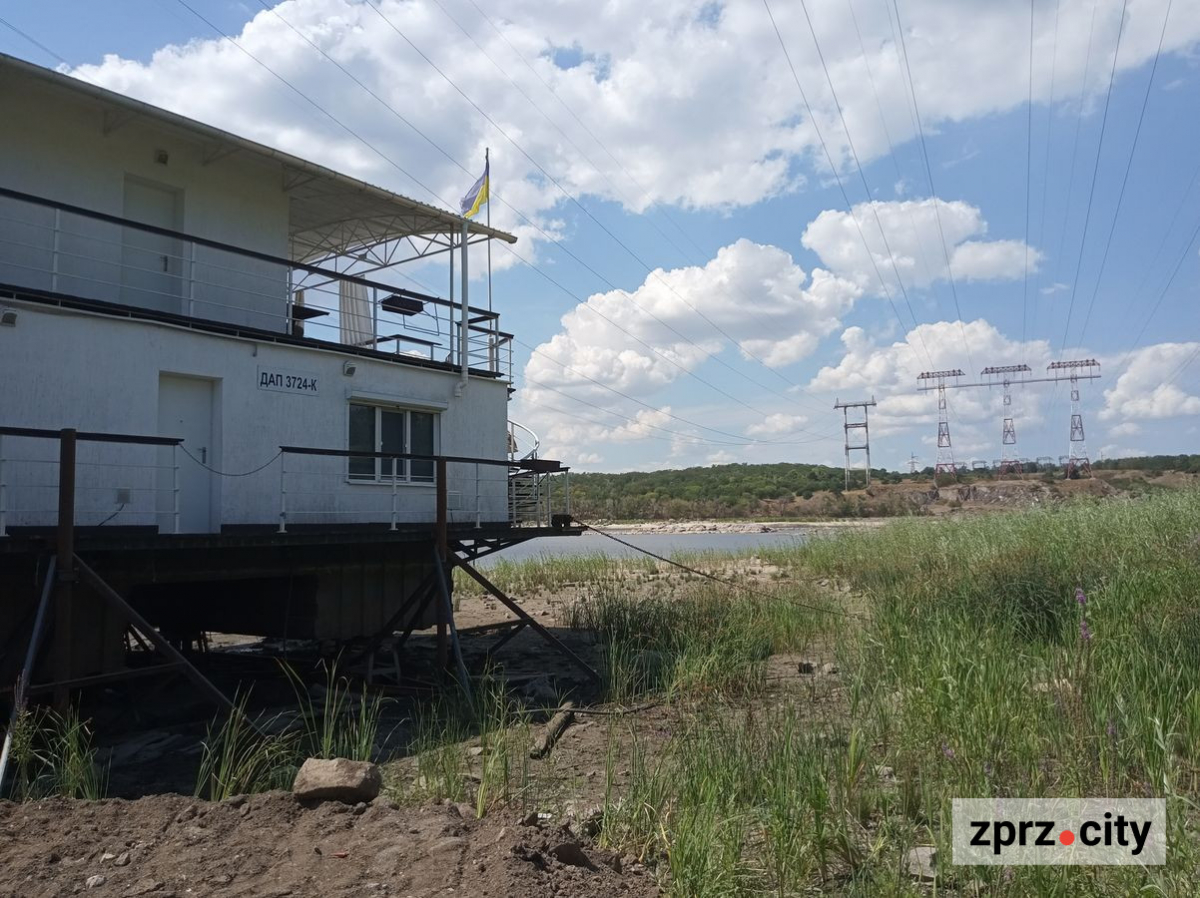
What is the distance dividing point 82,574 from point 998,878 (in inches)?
338

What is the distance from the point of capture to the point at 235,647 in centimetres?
1758

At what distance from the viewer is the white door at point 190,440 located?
11.9 metres

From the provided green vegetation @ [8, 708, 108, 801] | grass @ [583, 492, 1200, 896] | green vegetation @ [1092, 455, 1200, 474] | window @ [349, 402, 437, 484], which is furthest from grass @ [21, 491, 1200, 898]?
green vegetation @ [1092, 455, 1200, 474]

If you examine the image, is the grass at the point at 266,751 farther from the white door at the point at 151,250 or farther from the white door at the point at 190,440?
the white door at the point at 151,250

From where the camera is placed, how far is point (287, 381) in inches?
521

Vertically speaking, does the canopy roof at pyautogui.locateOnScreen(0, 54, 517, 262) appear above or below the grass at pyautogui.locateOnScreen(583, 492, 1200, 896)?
above

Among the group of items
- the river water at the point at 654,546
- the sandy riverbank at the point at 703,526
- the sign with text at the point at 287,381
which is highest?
the sign with text at the point at 287,381

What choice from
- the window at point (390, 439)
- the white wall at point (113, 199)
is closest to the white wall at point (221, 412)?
the window at point (390, 439)

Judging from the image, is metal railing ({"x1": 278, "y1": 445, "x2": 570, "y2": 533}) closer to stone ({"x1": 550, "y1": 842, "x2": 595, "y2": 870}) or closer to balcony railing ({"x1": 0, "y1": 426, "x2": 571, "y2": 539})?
balcony railing ({"x1": 0, "y1": 426, "x2": 571, "y2": 539})

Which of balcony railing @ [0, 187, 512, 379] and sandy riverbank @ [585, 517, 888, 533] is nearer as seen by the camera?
balcony railing @ [0, 187, 512, 379]

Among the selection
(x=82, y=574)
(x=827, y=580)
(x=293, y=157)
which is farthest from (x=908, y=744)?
(x=827, y=580)

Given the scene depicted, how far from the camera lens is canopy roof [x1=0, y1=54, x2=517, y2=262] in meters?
11.4

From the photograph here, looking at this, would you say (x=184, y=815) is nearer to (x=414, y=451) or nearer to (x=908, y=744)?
(x=908, y=744)

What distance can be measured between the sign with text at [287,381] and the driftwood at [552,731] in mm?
6046
